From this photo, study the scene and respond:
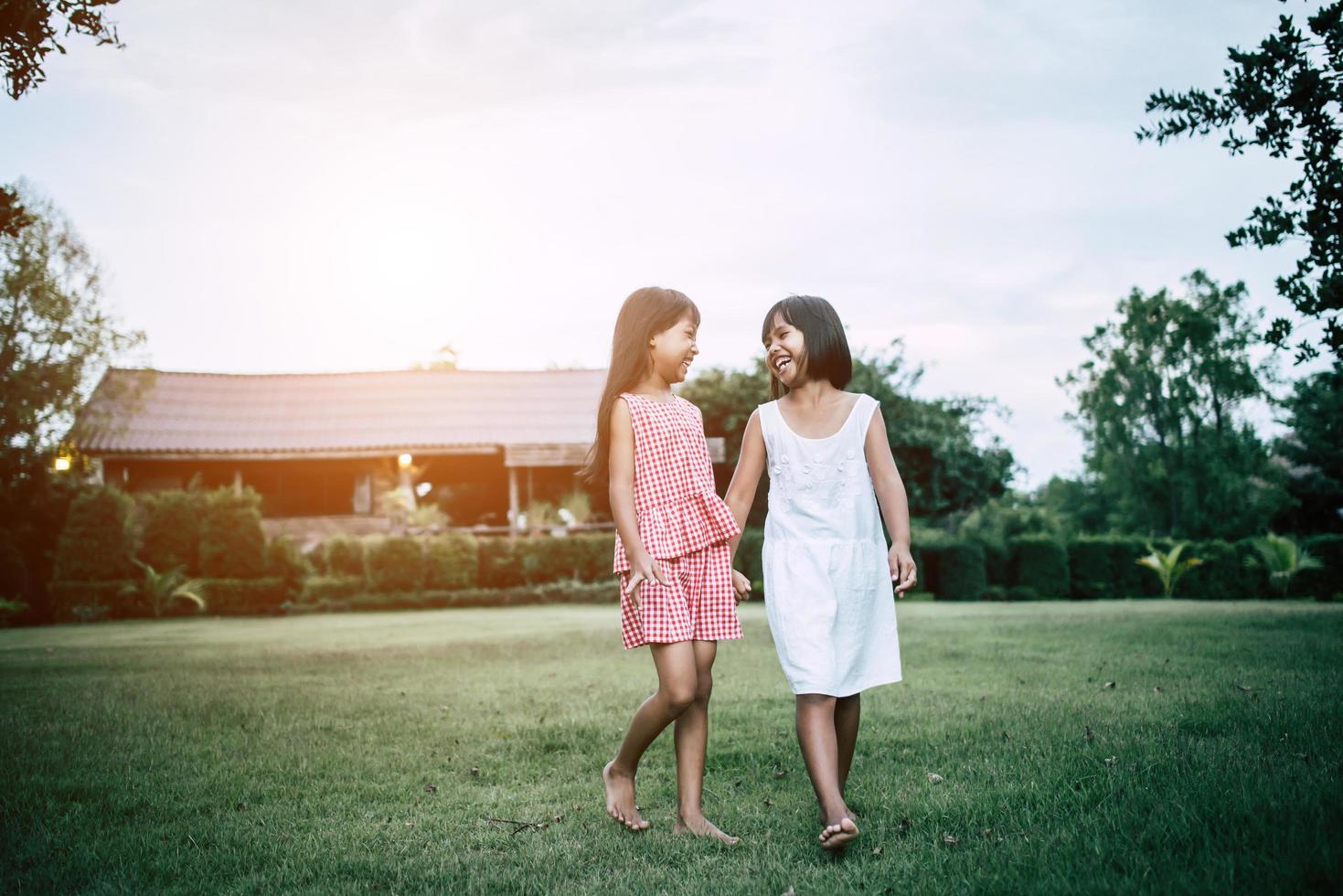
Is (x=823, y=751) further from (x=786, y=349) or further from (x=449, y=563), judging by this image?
(x=449, y=563)

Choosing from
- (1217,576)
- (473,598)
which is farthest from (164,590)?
(1217,576)

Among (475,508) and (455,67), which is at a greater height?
(455,67)

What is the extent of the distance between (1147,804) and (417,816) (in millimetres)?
2452

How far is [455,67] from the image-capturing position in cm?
1119

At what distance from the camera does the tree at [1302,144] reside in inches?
162

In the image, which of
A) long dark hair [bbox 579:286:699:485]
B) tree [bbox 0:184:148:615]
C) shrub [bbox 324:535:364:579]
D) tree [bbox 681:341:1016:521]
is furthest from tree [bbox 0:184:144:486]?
long dark hair [bbox 579:286:699:485]

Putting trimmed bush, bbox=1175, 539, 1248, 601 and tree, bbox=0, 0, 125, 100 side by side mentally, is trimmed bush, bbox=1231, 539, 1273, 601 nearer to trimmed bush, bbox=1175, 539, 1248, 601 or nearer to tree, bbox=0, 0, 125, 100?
trimmed bush, bbox=1175, 539, 1248, 601

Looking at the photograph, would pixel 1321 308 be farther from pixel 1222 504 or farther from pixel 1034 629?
pixel 1222 504

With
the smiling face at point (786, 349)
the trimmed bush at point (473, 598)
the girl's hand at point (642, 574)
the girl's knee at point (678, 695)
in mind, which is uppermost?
the smiling face at point (786, 349)

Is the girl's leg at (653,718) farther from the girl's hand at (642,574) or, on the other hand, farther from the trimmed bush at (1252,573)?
the trimmed bush at (1252,573)

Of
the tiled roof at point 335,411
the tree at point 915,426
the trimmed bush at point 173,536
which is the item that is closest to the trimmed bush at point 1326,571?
the tree at point 915,426

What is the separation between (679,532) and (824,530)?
492mm

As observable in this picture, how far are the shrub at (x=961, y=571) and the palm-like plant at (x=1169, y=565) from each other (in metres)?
2.94

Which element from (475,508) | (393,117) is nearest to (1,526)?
(475,508)
